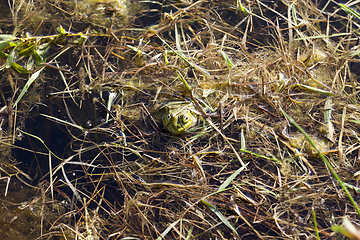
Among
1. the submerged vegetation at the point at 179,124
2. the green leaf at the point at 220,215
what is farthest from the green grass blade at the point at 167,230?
the green leaf at the point at 220,215

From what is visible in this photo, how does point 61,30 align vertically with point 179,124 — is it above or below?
above

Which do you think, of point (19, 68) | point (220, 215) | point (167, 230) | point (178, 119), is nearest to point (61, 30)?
point (19, 68)

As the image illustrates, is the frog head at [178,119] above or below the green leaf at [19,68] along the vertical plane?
below

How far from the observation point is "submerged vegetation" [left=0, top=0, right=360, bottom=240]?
2.11 m

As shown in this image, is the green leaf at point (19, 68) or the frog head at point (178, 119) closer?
the frog head at point (178, 119)

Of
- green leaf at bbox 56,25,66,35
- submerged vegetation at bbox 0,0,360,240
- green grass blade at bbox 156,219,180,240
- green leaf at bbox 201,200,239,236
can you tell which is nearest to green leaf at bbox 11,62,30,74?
submerged vegetation at bbox 0,0,360,240

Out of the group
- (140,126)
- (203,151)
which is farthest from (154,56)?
(203,151)

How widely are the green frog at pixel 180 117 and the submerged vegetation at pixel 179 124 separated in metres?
0.01

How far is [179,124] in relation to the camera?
6.86 feet

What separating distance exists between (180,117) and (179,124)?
0.06 meters

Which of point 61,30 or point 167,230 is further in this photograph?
point 61,30

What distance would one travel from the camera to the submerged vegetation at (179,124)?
83.1 inches

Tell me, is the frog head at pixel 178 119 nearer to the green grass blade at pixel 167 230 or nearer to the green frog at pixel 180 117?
the green frog at pixel 180 117

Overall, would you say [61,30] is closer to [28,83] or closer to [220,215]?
[28,83]
